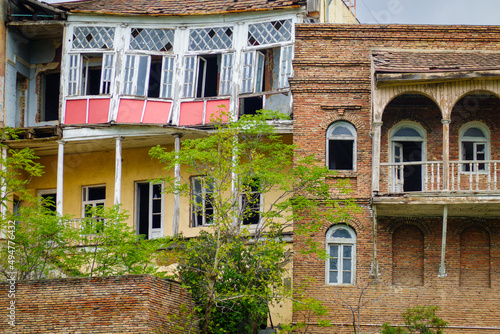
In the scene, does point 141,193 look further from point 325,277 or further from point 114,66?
point 325,277

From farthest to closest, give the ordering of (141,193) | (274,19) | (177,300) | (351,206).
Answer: (141,193) → (274,19) → (351,206) → (177,300)

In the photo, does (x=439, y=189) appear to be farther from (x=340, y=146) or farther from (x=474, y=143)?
(x=340, y=146)

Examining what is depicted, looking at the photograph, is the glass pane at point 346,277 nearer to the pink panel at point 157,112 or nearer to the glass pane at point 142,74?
the pink panel at point 157,112

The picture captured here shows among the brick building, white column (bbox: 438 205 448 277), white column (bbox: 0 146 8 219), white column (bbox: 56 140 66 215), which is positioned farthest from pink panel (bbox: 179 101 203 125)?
white column (bbox: 438 205 448 277)

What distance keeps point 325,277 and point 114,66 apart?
31.7 feet

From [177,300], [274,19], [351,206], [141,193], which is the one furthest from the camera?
[141,193]

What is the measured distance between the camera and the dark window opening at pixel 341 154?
1225 inches

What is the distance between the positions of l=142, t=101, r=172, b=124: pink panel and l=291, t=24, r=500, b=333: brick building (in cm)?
451

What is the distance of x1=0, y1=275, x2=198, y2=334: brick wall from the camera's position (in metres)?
25.5

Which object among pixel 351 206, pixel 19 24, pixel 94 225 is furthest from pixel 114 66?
pixel 351 206

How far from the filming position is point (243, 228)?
2739 cm

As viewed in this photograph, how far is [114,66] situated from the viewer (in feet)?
113

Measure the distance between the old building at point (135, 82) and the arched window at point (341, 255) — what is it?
10.9ft

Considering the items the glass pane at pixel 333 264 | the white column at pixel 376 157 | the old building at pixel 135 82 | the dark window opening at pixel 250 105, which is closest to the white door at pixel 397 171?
the white column at pixel 376 157
